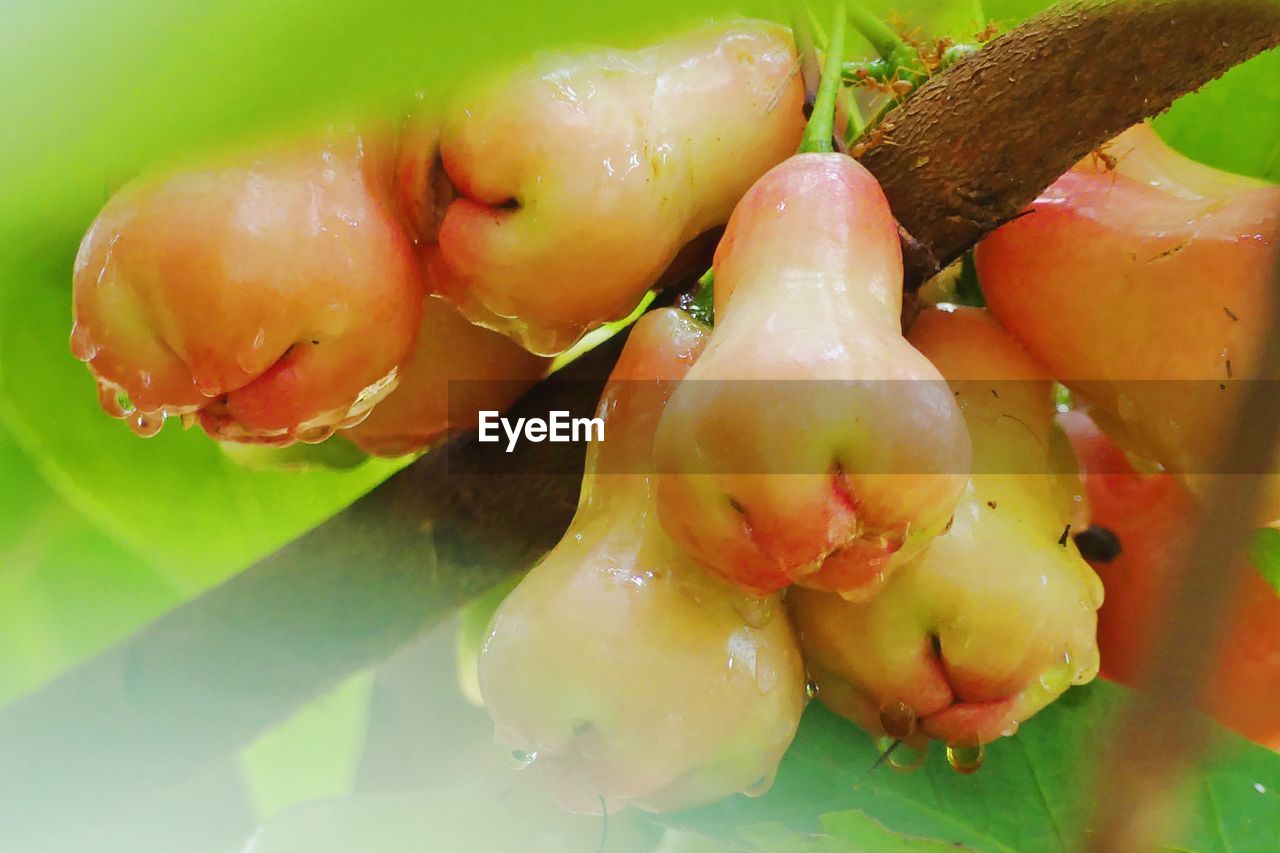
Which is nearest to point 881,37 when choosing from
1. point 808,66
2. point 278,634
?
point 808,66

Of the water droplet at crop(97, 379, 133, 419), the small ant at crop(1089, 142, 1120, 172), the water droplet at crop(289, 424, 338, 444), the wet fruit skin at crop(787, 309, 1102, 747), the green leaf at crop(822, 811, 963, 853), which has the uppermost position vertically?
the water droplet at crop(97, 379, 133, 419)

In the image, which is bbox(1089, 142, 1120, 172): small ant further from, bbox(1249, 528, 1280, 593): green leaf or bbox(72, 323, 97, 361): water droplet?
bbox(72, 323, 97, 361): water droplet

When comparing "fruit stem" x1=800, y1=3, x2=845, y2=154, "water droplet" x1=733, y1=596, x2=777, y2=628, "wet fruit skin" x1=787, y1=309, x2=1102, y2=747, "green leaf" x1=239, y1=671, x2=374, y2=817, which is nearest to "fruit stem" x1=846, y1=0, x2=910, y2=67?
"fruit stem" x1=800, y1=3, x2=845, y2=154

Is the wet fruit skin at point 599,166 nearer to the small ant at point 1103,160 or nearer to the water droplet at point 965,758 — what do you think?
the small ant at point 1103,160

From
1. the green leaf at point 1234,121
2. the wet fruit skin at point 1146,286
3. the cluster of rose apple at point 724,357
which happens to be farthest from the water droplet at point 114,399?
the green leaf at point 1234,121

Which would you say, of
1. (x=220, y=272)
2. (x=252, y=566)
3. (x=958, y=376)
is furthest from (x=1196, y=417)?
(x=252, y=566)

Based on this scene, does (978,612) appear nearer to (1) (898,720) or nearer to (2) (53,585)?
(1) (898,720)
